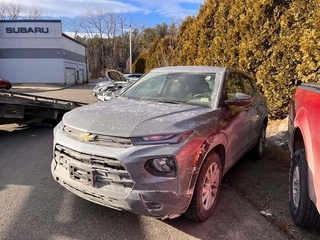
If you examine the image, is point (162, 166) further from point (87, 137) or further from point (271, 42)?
point (271, 42)

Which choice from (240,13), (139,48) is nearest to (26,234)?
(240,13)

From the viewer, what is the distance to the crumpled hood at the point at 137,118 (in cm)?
260

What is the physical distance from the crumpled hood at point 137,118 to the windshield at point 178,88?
283 mm

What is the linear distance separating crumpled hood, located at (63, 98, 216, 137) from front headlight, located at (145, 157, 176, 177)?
27 cm

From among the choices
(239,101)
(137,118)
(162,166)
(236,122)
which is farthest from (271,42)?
(162,166)

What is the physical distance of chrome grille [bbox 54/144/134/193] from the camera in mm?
2480

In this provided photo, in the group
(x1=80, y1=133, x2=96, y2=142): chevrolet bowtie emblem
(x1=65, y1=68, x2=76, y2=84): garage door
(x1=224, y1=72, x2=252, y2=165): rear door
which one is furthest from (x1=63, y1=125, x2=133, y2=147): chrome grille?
(x1=65, y1=68, x2=76, y2=84): garage door

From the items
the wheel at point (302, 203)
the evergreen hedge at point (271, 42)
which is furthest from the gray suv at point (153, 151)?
the evergreen hedge at point (271, 42)

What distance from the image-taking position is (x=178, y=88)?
3.89m

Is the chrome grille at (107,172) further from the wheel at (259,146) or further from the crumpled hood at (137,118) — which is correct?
the wheel at (259,146)

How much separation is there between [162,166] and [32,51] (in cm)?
3563

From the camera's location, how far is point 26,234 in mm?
2723

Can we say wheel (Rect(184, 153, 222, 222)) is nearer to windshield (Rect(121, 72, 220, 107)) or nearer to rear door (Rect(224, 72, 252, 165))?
rear door (Rect(224, 72, 252, 165))

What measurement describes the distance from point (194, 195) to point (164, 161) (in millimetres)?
569
